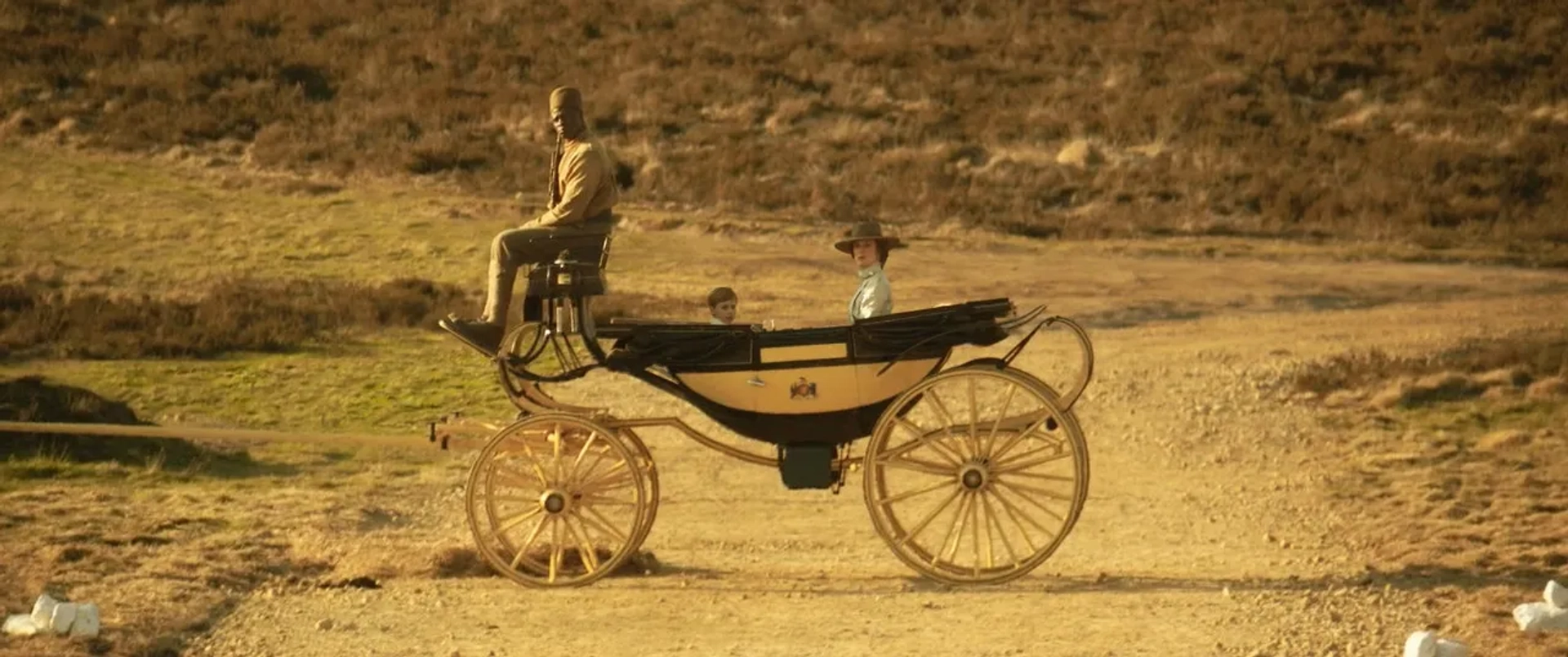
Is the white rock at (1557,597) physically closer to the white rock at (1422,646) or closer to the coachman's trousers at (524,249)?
the white rock at (1422,646)

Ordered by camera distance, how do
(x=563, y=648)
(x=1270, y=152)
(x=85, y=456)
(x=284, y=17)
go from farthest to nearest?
(x=284, y=17), (x=1270, y=152), (x=85, y=456), (x=563, y=648)

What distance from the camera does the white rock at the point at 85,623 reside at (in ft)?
30.4

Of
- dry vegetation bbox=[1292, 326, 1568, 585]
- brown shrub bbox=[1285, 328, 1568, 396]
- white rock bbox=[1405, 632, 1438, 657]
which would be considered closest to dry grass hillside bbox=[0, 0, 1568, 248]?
brown shrub bbox=[1285, 328, 1568, 396]

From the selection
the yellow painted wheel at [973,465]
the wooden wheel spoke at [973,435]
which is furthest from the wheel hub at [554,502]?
the wooden wheel spoke at [973,435]

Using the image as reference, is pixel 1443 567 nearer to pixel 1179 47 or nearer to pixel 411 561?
pixel 411 561

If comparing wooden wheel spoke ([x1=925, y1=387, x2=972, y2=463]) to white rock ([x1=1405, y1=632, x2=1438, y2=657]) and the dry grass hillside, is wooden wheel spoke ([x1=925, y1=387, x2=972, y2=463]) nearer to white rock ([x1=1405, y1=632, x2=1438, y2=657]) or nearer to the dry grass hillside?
white rock ([x1=1405, y1=632, x2=1438, y2=657])

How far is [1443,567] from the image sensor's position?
35.9 feet

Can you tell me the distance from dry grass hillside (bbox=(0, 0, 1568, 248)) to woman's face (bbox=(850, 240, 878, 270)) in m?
15.7

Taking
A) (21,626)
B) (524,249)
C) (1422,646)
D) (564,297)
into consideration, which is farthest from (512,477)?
(1422,646)

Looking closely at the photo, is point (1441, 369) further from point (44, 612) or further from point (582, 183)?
point (44, 612)

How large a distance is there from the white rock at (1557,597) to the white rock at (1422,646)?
1.10 meters

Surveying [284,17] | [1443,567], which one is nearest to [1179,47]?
[284,17]

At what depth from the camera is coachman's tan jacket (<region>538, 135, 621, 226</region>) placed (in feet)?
33.9

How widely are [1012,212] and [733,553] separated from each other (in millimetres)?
16098
